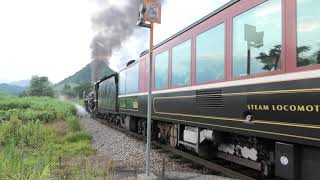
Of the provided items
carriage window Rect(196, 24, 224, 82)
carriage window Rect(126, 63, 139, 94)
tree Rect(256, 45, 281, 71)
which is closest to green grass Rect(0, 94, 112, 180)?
carriage window Rect(126, 63, 139, 94)

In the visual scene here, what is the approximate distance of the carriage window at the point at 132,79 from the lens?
47.6 feet

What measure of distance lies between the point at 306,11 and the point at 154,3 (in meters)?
2.91

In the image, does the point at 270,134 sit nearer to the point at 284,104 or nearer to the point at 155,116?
the point at 284,104

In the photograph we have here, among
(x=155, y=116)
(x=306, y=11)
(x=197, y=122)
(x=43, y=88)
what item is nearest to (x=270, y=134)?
(x=306, y=11)

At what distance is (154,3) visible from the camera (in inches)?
282

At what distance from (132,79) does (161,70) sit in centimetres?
451

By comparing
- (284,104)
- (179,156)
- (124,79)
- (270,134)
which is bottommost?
(179,156)

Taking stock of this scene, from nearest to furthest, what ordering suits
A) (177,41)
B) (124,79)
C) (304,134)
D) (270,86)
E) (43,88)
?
(304,134)
(270,86)
(177,41)
(124,79)
(43,88)

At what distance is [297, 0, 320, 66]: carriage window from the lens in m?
4.83

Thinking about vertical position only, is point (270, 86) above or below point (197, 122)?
above

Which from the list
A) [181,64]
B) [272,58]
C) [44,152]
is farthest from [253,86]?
[44,152]

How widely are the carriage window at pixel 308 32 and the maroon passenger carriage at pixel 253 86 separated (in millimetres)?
12

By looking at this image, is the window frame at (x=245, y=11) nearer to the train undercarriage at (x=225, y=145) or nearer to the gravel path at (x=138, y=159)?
the train undercarriage at (x=225, y=145)

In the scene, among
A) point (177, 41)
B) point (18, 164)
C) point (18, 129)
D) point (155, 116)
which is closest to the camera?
point (18, 164)
